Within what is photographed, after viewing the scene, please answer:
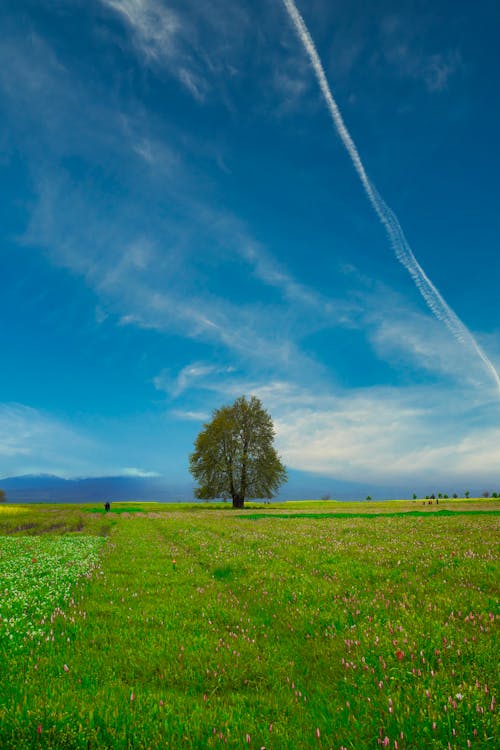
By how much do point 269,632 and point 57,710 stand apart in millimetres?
4358

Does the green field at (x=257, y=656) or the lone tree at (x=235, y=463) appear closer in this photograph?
the green field at (x=257, y=656)

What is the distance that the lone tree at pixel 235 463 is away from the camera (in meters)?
77.4

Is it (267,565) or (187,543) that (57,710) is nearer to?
(267,565)

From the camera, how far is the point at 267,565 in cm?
1446

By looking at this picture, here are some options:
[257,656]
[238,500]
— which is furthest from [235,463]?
[257,656]

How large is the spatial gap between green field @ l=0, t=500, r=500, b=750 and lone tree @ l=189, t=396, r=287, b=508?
64113 millimetres

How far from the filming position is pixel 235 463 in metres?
77.9

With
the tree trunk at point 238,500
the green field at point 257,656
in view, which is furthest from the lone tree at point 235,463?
the green field at point 257,656

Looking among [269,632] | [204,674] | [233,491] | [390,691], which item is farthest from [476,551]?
[233,491]

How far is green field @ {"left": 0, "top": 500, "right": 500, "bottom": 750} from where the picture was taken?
15.7 feet

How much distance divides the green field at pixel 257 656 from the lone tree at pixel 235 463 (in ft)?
210

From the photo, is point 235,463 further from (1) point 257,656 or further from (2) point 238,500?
(1) point 257,656

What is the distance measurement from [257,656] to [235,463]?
236ft

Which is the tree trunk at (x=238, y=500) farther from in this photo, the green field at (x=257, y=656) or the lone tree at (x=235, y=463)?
the green field at (x=257, y=656)
